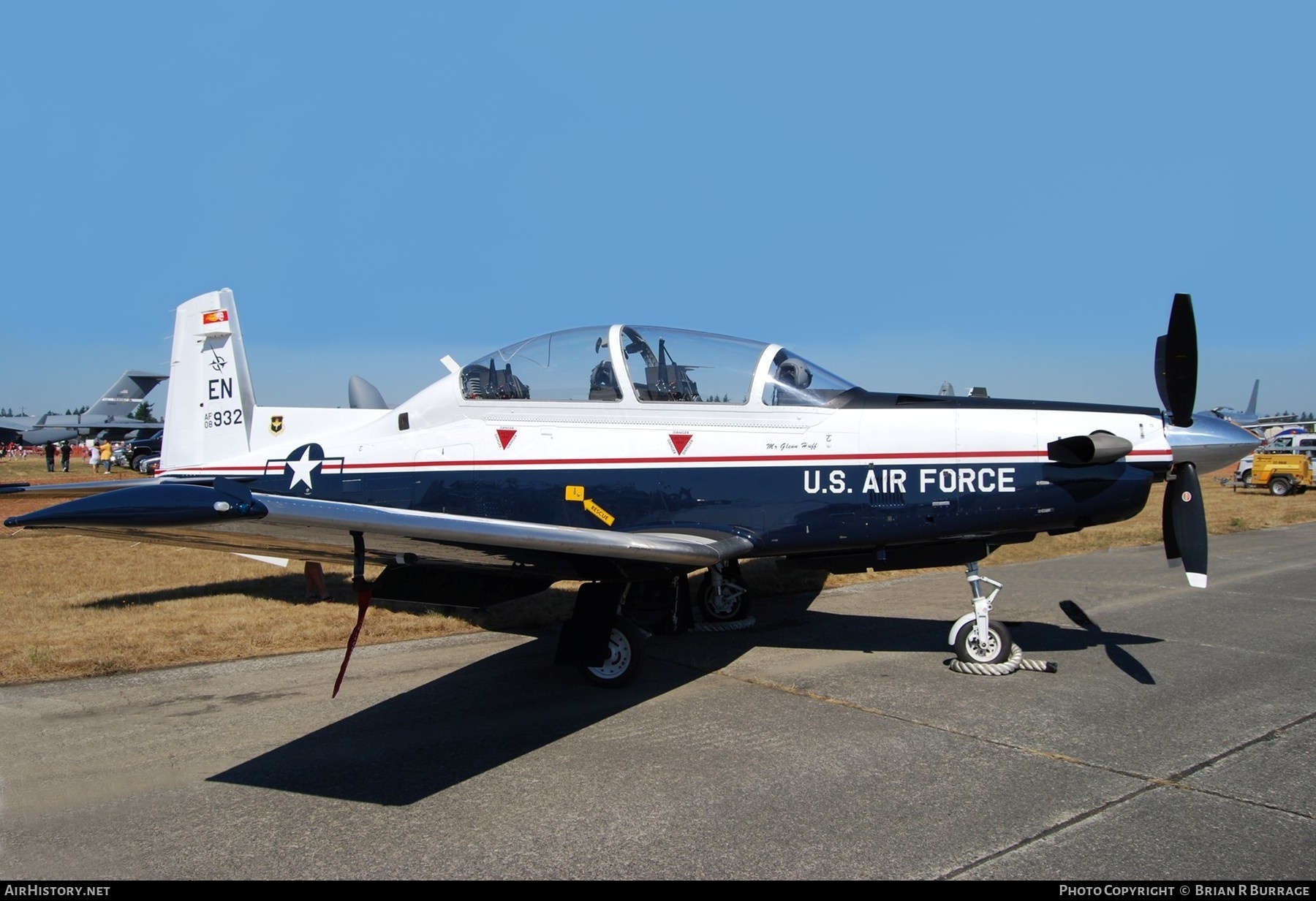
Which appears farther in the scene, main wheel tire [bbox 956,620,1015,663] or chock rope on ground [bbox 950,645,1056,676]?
main wheel tire [bbox 956,620,1015,663]

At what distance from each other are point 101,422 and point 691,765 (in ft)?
182

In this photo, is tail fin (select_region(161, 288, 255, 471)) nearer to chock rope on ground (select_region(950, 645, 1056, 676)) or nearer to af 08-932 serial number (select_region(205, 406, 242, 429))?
af 08-932 serial number (select_region(205, 406, 242, 429))

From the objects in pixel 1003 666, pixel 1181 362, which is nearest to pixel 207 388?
pixel 1003 666

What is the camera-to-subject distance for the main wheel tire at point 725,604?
7.98m

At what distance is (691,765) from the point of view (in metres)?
4.23

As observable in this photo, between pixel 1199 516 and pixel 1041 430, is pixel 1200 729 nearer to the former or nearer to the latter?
pixel 1199 516

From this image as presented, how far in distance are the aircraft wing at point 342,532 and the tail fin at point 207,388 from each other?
6.20ft

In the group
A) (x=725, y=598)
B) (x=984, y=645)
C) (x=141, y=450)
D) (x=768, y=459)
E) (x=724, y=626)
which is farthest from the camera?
(x=141, y=450)

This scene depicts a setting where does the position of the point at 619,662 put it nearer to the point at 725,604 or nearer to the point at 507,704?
the point at 507,704

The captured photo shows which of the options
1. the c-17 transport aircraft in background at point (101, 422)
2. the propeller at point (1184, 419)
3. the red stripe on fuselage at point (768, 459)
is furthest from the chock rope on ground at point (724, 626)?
the c-17 transport aircraft in background at point (101, 422)

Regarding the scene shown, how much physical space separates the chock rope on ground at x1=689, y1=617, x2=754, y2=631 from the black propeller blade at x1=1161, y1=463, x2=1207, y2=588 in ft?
11.6

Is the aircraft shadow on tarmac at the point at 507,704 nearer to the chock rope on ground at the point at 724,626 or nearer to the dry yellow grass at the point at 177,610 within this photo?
the chock rope on ground at the point at 724,626

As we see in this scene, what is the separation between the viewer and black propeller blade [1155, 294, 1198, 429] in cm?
538

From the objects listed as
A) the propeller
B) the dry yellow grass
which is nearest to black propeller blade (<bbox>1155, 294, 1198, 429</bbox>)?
the propeller
